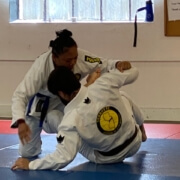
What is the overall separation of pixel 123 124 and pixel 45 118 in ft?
2.34

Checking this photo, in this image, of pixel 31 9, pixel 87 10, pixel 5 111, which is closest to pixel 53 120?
pixel 5 111

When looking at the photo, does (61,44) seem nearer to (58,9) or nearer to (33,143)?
(33,143)

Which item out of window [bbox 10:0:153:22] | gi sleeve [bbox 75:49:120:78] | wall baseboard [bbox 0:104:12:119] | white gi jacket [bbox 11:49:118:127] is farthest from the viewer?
wall baseboard [bbox 0:104:12:119]

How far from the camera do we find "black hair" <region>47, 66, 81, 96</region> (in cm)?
322

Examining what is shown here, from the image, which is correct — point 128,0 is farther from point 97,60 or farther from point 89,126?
point 89,126

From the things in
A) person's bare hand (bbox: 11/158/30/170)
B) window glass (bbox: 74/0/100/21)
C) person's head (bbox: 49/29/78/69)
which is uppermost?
window glass (bbox: 74/0/100/21)

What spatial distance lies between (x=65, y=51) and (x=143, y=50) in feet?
9.05

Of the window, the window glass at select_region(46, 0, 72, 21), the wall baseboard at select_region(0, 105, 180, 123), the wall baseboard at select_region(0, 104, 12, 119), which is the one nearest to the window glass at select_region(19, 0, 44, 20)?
the window

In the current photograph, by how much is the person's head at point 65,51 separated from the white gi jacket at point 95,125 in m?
0.25

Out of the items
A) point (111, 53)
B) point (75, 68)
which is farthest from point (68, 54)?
point (111, 53)

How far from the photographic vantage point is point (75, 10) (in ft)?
21.1

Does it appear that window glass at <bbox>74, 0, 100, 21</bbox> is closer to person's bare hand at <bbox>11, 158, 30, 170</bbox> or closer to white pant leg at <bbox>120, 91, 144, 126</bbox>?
white pant leg at <bbox>120, 91, 144, 126</bbox>

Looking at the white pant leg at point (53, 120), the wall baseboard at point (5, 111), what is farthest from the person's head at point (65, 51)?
the wall baseboard at point (5, 111)

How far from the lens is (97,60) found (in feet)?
13.0
